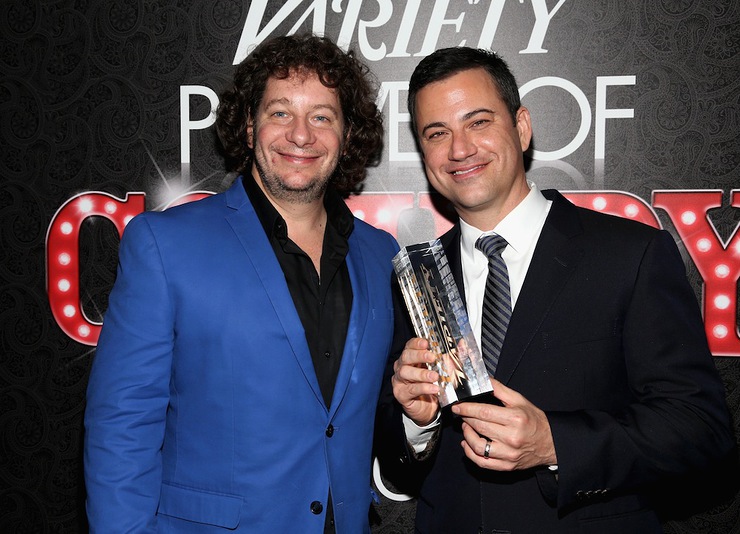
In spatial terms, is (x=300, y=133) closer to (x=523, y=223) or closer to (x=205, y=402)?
(x=523, y=223)

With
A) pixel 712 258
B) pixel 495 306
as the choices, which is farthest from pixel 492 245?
pixel 712 258

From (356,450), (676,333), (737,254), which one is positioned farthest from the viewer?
(737,254)

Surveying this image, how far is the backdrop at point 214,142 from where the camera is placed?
102 inches

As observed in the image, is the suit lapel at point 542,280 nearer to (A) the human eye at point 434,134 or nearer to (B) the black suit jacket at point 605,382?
(B) the black suit jacket at point 605,382

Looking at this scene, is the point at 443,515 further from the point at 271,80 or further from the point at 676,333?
the point at 271,80

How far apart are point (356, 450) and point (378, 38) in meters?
1.82

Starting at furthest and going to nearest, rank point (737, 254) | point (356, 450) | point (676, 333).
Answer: point (737, 254) → point (356, 450) → point (676, 333)

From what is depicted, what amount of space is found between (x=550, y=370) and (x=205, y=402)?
3.48ft

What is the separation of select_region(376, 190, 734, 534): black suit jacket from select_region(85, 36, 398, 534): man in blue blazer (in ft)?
1.53

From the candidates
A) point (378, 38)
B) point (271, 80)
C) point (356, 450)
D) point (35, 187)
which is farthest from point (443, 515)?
point (35, 187)

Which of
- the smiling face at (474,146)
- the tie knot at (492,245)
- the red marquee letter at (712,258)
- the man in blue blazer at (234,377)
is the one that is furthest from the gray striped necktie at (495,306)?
the red marquee letter at (712,258)

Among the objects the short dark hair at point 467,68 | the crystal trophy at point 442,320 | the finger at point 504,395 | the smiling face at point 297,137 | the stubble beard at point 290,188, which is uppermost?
the short dark hair at point 467,68

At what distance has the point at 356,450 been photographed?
1964 mm

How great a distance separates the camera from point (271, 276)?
6.17 ft
